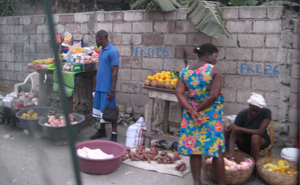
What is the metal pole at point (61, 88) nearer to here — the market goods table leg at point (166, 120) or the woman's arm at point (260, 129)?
the woman's arm at point (260, 129)

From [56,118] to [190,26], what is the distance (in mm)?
2855

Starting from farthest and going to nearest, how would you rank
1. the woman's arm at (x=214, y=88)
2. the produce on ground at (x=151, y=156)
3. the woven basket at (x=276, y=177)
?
the produce on ground at (x=151, y=156)
the woven basket at (x=276, y=177)
the woman's arm at (x=214, y=88)

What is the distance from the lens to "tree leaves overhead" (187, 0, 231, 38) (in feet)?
14.4

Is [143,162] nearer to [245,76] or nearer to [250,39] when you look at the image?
[245,76]

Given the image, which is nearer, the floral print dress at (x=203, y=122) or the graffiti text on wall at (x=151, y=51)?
the floral print dress at (x=203, y=122)

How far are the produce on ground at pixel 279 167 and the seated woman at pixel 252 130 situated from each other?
0.19m

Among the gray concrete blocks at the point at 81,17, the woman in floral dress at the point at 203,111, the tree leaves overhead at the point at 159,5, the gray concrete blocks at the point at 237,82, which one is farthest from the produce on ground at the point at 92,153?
the gray concrete blocks at the point at 81,17

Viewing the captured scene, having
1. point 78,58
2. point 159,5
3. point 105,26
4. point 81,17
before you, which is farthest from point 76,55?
point 159,5

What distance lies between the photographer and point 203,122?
310cm

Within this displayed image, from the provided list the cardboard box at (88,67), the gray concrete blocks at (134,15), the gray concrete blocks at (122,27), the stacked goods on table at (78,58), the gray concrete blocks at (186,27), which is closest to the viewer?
the gray concrete blocks at (186,27)

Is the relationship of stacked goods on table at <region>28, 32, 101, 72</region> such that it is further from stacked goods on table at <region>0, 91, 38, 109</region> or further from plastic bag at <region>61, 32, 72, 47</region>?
stacked goods on table at <region>0, 91, 38, 109</region>

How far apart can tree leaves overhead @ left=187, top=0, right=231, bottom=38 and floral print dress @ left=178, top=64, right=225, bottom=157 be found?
1.56 meters

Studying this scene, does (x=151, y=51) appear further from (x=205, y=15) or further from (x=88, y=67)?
(x=205, y=15)

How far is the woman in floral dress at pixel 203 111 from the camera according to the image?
3.02 metres
